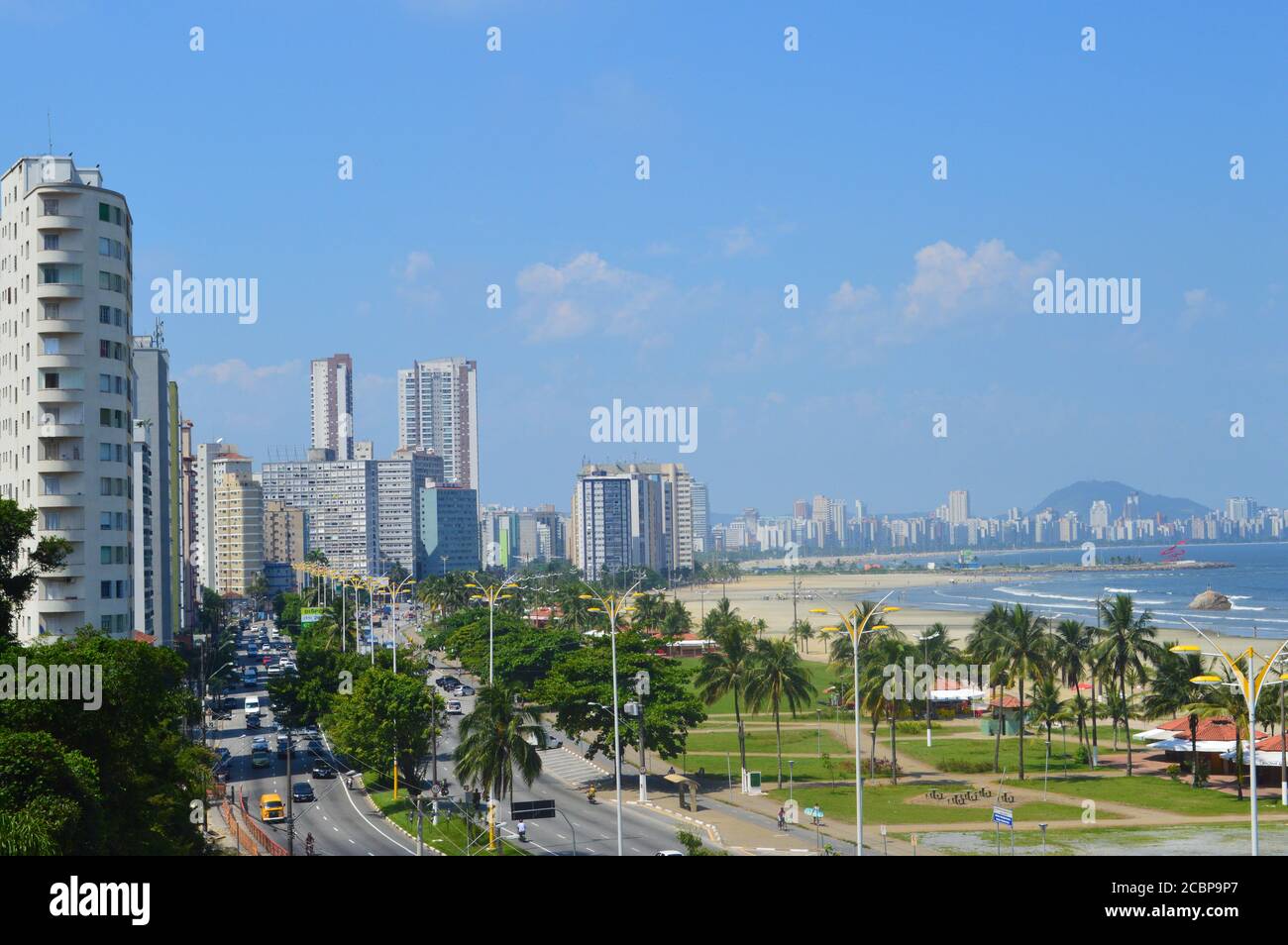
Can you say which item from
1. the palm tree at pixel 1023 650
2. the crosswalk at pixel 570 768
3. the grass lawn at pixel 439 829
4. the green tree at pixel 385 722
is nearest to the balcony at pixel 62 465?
the green tree at pixel 385 722

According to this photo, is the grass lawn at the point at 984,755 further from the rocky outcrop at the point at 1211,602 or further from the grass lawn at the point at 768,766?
the rocky outcrop at the point at 1211,602

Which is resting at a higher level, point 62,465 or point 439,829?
point 62,465

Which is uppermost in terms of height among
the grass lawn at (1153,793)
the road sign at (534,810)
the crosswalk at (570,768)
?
the road sign at (534,810)

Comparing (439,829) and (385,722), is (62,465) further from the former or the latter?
(439,829)

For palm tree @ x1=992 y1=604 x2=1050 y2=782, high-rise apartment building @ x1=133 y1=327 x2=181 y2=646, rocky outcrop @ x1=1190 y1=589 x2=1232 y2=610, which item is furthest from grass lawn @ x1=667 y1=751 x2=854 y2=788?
rocky outcrop @ x1=1190 y1=589 x2=1232 y2=610

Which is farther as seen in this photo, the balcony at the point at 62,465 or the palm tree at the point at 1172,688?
the palm tree at the point at 1172,688

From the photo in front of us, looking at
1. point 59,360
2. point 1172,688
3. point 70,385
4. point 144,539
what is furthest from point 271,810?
point 144,539
